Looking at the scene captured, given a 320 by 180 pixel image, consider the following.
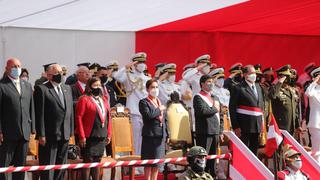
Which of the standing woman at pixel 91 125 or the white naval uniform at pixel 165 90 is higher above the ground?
the white naval uniform at pixel 165 90

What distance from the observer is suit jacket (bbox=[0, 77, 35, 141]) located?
815 cm

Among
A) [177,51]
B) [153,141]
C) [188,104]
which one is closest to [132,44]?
[177,51]

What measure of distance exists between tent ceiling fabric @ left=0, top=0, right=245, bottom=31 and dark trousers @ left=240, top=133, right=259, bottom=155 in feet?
6.38

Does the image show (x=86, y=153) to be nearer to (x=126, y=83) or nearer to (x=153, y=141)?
(x=153, y=141)

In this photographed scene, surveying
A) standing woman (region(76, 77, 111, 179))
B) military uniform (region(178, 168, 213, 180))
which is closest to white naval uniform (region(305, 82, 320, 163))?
standing woman (region(76, 77, 111, 179))

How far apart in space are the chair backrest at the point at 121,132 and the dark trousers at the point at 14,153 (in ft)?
6.99

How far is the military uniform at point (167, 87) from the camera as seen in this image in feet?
38.8

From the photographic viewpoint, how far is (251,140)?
10.6 m

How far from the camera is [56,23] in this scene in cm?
1191

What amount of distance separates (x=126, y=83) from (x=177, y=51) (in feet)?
10.2

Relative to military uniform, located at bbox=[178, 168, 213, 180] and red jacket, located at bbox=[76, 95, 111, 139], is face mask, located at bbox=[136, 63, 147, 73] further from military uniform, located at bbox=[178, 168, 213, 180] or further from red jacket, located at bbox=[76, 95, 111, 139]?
military uniform, located at bbox=[178, 168, 213, 180]

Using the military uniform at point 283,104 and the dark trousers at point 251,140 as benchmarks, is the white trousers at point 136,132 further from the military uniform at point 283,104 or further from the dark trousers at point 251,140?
the military uniform at point 283,104

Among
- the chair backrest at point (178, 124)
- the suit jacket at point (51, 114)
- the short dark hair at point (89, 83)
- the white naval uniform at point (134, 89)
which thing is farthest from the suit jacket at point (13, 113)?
the white naval uniform at point (134, 89)

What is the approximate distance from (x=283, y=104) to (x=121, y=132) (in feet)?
8.73
